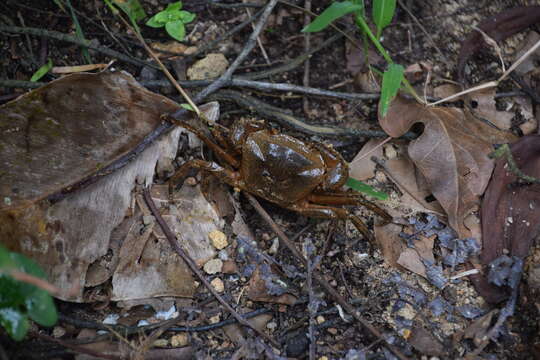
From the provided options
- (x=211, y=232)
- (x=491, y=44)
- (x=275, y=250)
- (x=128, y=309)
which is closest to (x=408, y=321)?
(x=275, y=250)

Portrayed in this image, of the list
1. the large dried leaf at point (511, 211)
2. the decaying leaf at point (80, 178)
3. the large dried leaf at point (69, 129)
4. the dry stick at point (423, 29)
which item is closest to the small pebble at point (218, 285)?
the decaying leaf at point (80, 178)

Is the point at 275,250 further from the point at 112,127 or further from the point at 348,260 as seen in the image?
the point at 112,127

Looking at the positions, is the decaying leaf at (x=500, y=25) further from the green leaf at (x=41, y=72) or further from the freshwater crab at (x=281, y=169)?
the green leaf at (x=41, y=72)

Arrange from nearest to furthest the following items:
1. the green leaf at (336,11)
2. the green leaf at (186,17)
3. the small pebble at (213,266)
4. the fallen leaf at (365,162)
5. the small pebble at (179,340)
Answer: the small pebble at (179,340), the green leaf at (336,11), the small pebble at (213,266), the fallen leaf at (365,162), the green leaf at (186,17)

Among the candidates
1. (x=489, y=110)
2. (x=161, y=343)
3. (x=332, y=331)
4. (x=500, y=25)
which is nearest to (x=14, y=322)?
(x=161, y=343)

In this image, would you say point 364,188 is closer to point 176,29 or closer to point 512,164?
point 512,164

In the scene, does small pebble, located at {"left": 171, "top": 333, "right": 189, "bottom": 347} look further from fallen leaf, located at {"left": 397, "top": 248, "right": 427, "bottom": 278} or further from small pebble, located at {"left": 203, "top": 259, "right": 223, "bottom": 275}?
fallen leaf, located at {"left": 397, "top": 248, "right": 427, "bottom": 278}
